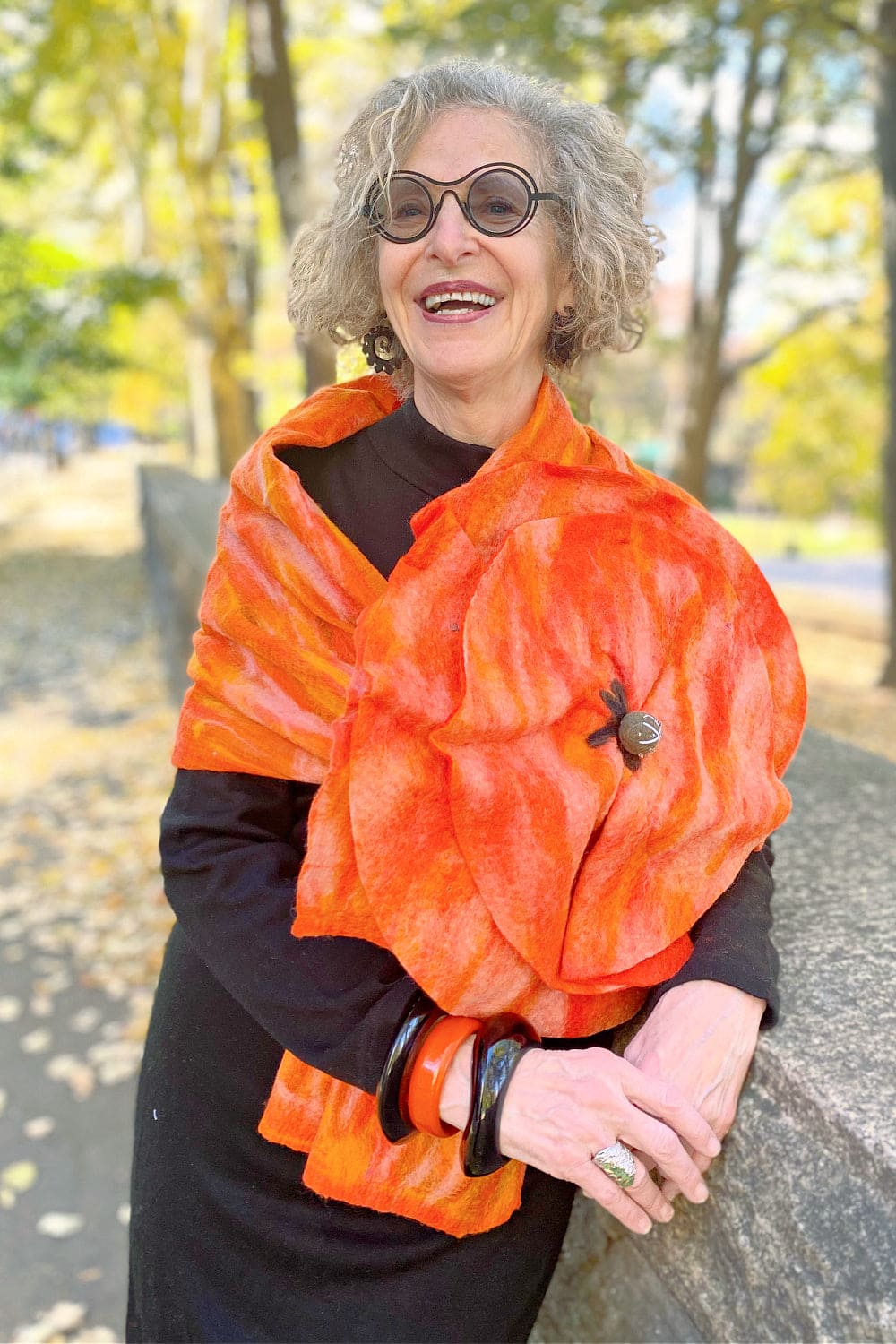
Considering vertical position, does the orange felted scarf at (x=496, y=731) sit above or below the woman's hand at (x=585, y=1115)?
above

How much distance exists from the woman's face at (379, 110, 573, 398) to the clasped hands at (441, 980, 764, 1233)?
103 cm

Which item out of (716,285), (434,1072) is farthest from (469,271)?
(716,285)

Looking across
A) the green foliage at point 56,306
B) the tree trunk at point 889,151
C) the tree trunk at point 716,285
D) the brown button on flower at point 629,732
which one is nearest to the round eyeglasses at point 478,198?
the brown button on flower at point 629,732

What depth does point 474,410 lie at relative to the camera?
1.77 m

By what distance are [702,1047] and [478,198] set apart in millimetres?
1321

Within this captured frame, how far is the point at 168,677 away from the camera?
802cm

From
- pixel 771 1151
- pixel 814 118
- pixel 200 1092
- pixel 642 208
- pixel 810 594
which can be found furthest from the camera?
pixel 810 594

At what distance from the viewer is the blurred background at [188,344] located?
3.50 metres

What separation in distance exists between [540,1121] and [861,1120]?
391 millimetres

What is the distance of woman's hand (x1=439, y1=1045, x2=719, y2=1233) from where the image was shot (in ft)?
4.34

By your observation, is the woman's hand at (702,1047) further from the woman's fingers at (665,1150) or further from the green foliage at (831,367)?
the green foliage at (831,367)

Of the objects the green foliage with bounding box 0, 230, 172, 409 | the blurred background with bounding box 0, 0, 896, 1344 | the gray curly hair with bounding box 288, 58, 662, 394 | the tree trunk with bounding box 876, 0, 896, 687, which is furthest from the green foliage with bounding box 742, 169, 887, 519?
the gray curly hair with bounding box 288, 58, 662, 394

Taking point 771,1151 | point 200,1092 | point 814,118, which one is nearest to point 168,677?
point 200,1092

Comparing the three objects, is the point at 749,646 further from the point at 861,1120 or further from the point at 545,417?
the point at 861,1120
